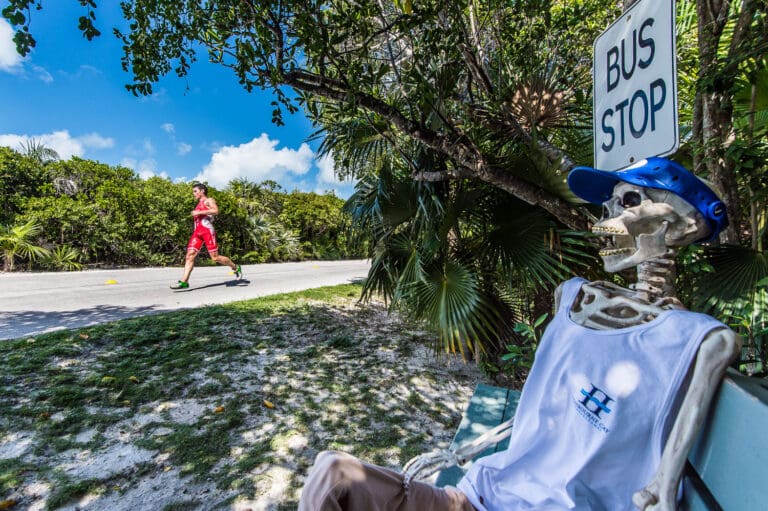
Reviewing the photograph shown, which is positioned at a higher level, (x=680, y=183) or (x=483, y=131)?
(x=483, y=131)

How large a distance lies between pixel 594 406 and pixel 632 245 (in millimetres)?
532

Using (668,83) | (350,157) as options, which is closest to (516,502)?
(668,83)

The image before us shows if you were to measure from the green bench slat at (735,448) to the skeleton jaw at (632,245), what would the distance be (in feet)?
1.40

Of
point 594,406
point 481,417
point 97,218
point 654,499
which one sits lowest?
point 481,417

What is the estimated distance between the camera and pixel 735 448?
73 centimetres

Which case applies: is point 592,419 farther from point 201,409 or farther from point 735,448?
point 201,409

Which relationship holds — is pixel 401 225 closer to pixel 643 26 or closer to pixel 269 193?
pixel 643 26

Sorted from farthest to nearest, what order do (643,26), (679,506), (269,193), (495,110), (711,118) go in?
(269,193) → (495,110) → (711,118) → (643,26) → (679,506)

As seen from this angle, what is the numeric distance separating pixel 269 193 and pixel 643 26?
54.0ft

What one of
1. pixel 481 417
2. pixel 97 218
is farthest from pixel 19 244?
pixel 481 417

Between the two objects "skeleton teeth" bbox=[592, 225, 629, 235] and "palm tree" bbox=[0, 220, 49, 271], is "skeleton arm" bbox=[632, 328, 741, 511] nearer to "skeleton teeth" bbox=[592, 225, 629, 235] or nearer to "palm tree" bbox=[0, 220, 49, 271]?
"skeleton teeth" bbox=[592, 225, 629, 235]

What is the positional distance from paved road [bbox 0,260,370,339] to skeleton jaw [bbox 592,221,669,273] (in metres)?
5.41

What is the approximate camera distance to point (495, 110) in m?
3.30

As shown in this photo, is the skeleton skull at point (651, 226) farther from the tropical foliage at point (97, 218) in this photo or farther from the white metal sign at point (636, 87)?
the tropical foliage at point (97, 218)
